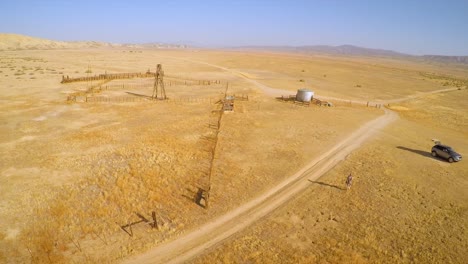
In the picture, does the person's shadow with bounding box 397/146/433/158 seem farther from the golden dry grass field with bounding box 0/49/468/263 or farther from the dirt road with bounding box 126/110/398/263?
the dirt road with bounding box 126/110/398/263

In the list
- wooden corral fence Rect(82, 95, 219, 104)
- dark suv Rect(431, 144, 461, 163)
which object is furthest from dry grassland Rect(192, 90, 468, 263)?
wooden corral fence Rect(82, 95, 219, 104)

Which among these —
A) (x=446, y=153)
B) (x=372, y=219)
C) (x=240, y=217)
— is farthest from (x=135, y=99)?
(x=446, y=153)

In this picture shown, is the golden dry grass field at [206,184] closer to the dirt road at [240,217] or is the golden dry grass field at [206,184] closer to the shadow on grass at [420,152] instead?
the shadow on grass at [420,152]

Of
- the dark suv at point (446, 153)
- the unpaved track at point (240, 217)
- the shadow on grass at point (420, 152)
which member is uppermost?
the dark suv at point (446, 153)

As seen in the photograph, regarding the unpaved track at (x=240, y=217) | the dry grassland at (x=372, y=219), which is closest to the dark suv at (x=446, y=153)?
the dry grassland at (x=372, y=219)

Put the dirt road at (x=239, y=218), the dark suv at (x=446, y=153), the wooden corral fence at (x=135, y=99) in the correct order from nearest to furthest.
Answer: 1. the dirt road at (x=239, y=218)
2. the dark suv at (x=446, y=153)
3. the wooden corral fence at (x=135, y=99)

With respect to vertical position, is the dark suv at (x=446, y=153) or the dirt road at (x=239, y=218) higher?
the dark suv at (x=446, y=153)
